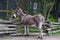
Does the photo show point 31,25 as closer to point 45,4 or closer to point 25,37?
point 25,37

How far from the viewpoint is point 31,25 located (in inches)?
565

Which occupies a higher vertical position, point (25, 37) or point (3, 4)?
point (3, 4)

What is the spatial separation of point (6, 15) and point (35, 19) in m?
5.11

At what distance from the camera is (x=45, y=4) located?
1680 cm

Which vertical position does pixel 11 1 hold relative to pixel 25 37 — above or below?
above

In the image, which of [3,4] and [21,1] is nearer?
[21,1]

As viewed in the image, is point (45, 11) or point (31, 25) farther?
point (45, 11)

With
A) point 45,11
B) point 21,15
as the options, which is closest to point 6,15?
point 45,11

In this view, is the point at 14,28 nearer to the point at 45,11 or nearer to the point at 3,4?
the point at 45,11

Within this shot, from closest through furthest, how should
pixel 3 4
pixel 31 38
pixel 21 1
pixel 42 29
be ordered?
pixel 31 38 < pixel 42 29 < pixel 21 1 < pixel 3 4

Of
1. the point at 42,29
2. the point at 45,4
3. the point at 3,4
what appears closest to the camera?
the point at 42,29

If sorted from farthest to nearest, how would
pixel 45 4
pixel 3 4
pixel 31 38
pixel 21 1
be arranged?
pixel 3 4 < pixel 21 1 < pixel 45 4 < pixel 31 38

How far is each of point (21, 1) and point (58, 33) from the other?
12.6 ft

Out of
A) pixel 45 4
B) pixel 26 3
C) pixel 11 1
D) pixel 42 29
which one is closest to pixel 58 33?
pixel 42 29
